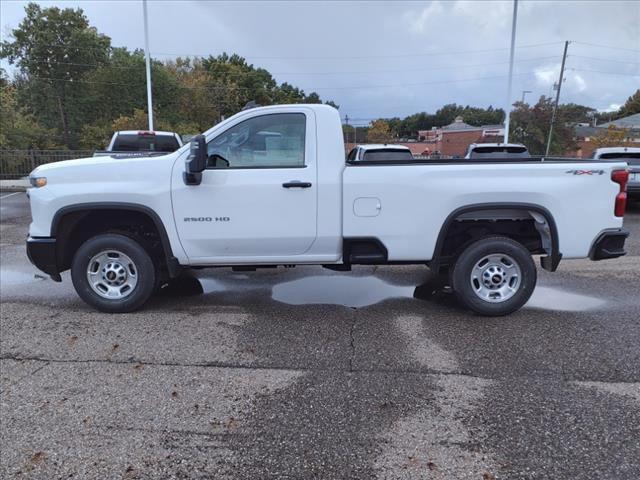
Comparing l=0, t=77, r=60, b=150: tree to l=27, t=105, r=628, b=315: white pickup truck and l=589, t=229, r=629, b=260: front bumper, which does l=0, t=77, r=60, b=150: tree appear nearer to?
l=27, t=105, r=628, b=315: white pickup truck

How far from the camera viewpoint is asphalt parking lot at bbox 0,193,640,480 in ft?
9.74

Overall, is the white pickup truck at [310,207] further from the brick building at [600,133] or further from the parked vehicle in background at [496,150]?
the brick building at [600,133]

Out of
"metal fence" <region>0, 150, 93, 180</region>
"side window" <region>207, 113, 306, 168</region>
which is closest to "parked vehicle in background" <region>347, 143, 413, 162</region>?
"side window" <region>207, 113, 306, 168</region>

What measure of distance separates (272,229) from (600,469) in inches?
134

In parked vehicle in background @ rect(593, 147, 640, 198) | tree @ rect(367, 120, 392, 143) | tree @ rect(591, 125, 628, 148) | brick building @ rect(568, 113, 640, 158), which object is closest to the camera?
parked vehicle in background @ rect(593, 147, 640, 198)

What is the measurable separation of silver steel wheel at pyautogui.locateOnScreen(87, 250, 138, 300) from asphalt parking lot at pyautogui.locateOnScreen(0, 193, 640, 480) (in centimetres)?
27

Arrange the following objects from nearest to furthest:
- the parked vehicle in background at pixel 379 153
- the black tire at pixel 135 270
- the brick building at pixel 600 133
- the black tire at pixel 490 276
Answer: the black tire at pixel 490 276 → the black tire at pixel 135 270 → the parked vehicle in background at pixel 379 153 → the brick building at pixel 600 133

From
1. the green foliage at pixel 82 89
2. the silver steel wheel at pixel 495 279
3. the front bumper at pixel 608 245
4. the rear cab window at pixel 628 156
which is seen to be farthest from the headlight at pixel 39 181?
the green foliage at pixel 82 89

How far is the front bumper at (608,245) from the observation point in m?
5.15

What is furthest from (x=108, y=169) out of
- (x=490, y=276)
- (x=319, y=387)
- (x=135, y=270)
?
(x=490, y=276)

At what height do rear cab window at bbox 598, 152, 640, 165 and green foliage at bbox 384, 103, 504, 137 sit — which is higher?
green foliage at bbox 384, 103, 504, 137

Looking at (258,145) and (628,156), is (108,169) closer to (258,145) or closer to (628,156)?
(258,145)

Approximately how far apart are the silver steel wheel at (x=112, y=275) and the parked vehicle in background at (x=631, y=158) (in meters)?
11.2

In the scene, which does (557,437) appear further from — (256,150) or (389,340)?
(256,150)
